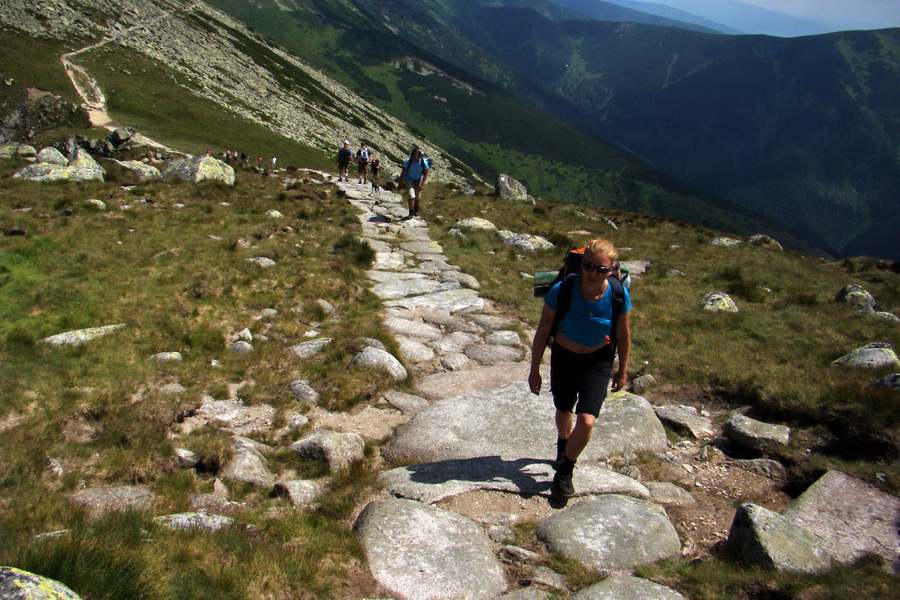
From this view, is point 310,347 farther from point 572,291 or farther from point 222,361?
point 572,291

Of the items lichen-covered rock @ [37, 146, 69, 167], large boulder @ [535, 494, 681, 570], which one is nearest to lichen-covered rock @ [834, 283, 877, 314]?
large boulder @ [535, 494, 681, 570]

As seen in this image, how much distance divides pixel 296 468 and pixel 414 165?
16304 mm

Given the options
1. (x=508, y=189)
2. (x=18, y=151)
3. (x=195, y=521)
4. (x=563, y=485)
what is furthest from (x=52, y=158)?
(x=563, y=485)

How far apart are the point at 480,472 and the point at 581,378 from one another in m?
1.53

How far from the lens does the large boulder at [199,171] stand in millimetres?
22141

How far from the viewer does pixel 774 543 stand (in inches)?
163

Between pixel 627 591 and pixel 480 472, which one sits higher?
pixel 627 591

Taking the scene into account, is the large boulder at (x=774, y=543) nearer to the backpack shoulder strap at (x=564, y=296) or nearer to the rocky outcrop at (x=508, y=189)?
the backpack shoulder strap at (x=564, y=296)

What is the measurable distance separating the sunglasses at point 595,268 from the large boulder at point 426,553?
103 inches

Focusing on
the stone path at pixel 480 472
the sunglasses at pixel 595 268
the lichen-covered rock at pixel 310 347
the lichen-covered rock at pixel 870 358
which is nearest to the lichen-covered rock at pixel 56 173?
the stone path at pixel 480 472

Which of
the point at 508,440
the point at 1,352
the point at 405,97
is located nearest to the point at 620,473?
the point at 508,440

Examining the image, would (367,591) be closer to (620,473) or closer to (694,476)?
(620,473)

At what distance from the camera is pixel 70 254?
34.9 feet

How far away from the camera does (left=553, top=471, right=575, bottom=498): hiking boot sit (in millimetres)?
5156
